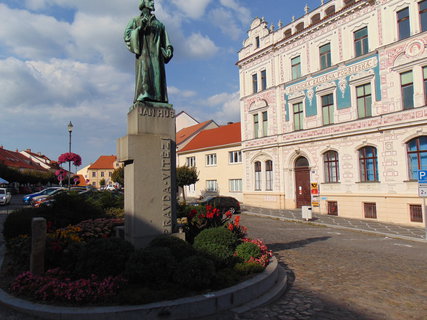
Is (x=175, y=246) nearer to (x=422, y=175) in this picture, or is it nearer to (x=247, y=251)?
(x=247, y=251)

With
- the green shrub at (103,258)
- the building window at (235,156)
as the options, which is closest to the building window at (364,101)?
the building window at (235,156)

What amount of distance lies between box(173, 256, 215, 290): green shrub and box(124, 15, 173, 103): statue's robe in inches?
148

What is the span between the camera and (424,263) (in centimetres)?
825

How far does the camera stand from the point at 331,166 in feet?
66.8

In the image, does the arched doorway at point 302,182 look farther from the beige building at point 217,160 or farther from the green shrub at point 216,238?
the green shrub at point 216,238

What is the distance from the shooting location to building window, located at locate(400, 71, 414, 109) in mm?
16242

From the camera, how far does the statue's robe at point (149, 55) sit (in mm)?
7051

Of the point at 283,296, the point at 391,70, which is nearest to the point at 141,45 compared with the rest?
the point at 283,296

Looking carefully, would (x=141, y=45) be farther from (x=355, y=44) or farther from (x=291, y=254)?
(x=355, y=44)

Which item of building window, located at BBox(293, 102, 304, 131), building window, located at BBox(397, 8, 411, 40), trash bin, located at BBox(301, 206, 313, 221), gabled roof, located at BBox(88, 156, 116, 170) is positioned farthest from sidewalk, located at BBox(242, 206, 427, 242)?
gabled roof, located at BBox(88, 156, 116, 170)

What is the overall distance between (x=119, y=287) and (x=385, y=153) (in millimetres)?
16785

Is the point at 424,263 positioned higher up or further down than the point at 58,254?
further down

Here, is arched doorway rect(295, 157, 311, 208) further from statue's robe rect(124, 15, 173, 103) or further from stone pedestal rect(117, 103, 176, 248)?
stone pedestal rect(117, 103, 176, 248)

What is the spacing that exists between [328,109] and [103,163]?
84.0m
